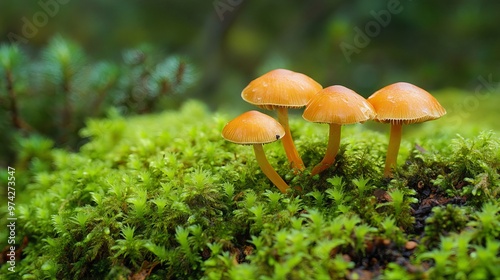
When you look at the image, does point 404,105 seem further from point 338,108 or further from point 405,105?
point 338,108

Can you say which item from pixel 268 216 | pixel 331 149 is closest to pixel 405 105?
pixel 331 149

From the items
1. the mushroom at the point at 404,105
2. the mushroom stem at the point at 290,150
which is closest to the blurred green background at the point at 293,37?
the mushroom stem at the point at 290,150

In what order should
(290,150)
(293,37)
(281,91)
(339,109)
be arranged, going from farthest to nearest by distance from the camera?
(293,37), (290,150), (281,91), (339,109)

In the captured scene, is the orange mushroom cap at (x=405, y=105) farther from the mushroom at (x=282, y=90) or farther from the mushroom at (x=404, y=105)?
the mushroom at (x=282, y=90)

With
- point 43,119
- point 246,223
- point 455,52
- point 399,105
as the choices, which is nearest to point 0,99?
point 43,119

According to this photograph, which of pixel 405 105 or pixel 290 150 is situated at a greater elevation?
pixel 405 105

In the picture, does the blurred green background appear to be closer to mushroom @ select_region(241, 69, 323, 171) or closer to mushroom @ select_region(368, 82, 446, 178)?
mushroom @ select_region(241, 69, 323, 171)
